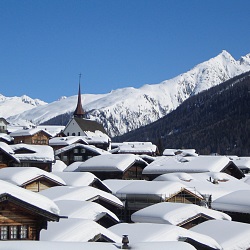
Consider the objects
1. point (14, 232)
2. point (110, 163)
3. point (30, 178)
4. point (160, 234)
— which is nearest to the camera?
point (14, 232)

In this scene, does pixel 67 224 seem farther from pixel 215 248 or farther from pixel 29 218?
pixel 215 248

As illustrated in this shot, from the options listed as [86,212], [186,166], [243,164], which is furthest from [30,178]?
[243,164]

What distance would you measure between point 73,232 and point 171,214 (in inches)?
301

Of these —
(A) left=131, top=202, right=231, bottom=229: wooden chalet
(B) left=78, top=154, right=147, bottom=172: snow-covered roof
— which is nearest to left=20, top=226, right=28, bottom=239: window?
(A) left=131, top=202, right=231, bottom=229: wooden chalet

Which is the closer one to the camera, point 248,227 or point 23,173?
point 248,227

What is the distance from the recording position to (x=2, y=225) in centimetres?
1728

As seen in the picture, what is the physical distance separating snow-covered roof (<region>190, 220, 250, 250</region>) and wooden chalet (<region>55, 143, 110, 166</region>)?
41849 mm

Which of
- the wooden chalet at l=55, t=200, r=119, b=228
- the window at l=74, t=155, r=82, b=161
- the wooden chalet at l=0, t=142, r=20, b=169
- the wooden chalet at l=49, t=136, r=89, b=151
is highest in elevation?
the wooden chalet at l=49, t=136, r=89, b=151

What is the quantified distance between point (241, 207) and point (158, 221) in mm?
9439

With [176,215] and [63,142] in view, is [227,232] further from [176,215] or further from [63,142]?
[63,142]

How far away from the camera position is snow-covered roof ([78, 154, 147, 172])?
47562 millimetres

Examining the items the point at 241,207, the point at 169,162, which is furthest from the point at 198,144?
the point at 241,207

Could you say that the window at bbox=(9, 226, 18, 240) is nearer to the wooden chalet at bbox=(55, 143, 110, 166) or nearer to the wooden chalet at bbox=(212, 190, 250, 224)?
the wooden chalet at bbox=(212, 190, 250, 224)

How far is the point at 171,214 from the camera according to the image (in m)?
24.5
